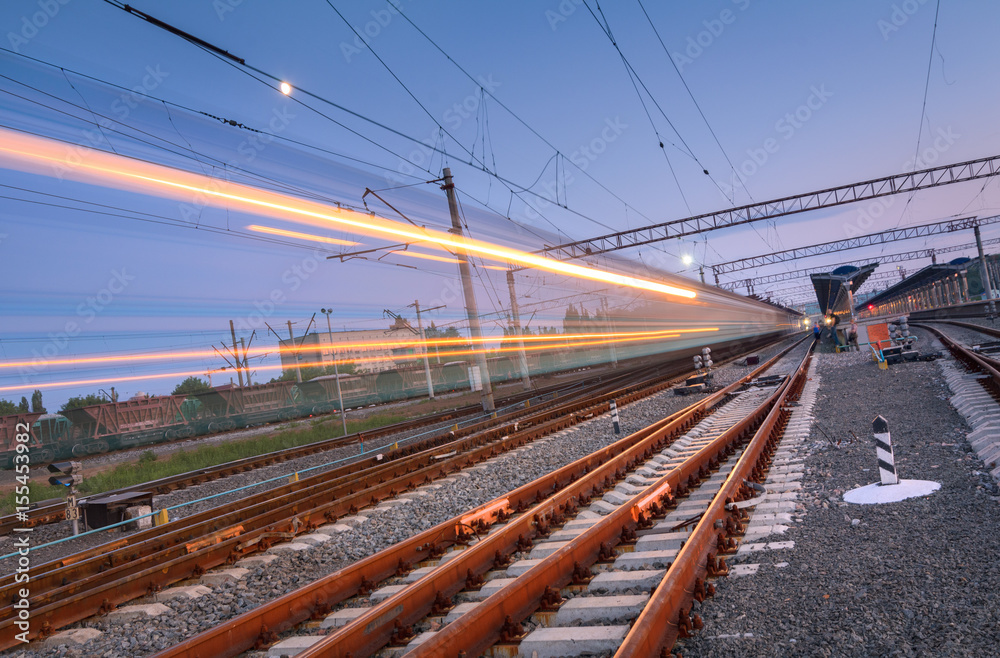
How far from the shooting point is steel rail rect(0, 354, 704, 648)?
5.55 metres

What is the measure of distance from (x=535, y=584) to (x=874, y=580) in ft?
7.52

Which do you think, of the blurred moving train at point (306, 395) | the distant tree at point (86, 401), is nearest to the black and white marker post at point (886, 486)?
the blurred moving train at point (306, 395)

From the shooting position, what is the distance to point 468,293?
20.1m

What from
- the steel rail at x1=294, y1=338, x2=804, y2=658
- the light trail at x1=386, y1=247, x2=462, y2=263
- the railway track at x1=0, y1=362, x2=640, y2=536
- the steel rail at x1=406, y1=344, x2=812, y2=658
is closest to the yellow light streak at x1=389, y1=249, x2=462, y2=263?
the light trail at x1=386, y1=247, x2=462, y2=263

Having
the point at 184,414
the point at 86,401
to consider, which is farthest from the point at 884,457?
the point at 184,414

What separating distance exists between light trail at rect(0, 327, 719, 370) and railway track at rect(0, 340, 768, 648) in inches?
398

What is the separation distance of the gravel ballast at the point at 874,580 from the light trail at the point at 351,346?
15434 mm

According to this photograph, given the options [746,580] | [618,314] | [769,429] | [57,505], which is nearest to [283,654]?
[746,580]

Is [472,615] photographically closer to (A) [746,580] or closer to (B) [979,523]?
(A) [746,580]

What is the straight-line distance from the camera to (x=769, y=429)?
411 inches

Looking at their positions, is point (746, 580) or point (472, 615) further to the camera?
point (746, 580)

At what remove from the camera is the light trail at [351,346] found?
1827 centimetres

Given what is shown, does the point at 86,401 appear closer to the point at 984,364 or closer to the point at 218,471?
the point at 218,471

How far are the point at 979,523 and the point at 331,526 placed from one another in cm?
678
